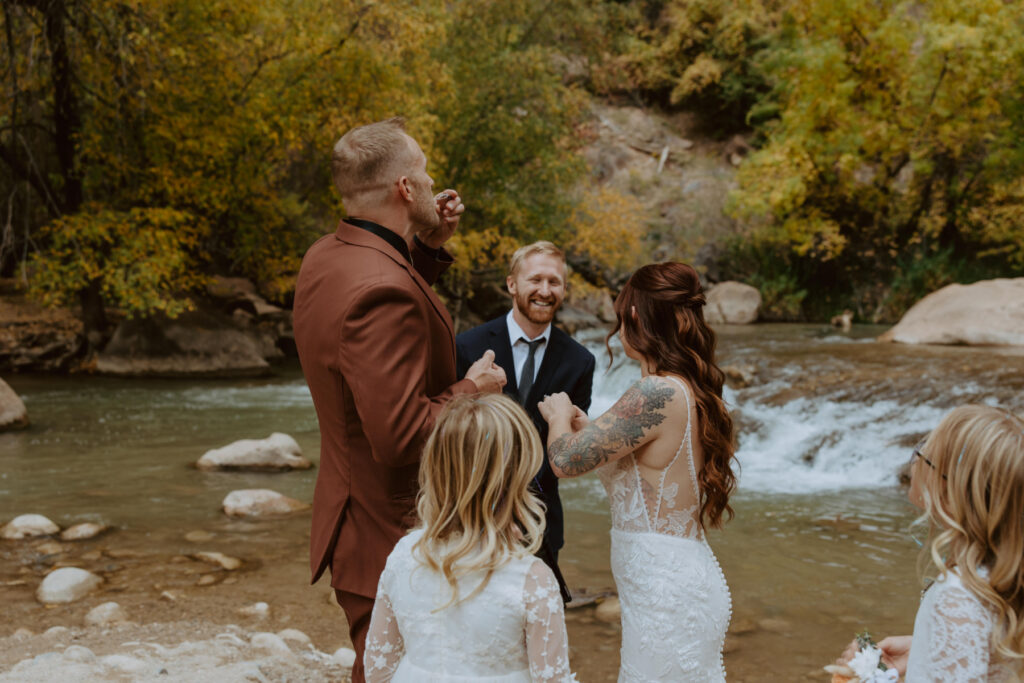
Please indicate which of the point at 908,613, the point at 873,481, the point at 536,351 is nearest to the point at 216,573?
the point at 536,351

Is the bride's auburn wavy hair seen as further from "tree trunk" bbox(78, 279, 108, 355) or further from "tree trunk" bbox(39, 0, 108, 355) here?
"tree trunk" bbox(78, 279, 108, 355)

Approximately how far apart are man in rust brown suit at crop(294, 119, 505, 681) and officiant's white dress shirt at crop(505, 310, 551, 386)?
969mm

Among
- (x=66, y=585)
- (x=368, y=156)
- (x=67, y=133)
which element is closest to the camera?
(x=368, y=156)

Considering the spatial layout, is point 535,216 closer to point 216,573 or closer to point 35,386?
point 35,386

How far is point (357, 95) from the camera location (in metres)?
14.2

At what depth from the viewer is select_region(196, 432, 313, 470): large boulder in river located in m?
8.44

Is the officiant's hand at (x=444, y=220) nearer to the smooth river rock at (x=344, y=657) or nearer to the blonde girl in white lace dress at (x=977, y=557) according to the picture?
the blonde girl in white lace dress at (x=977, y=557)

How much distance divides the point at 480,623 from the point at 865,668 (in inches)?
37.0

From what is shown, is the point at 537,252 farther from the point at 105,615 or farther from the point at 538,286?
the point at 105,615

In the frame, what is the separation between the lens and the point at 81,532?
20.2ft

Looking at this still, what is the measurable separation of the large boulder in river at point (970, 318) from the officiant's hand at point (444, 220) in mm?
12343

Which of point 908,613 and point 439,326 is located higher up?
point 439,326

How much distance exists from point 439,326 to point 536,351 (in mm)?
1150

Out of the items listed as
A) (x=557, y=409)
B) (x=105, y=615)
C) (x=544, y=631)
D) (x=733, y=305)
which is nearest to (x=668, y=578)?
(x=557, y=409)
